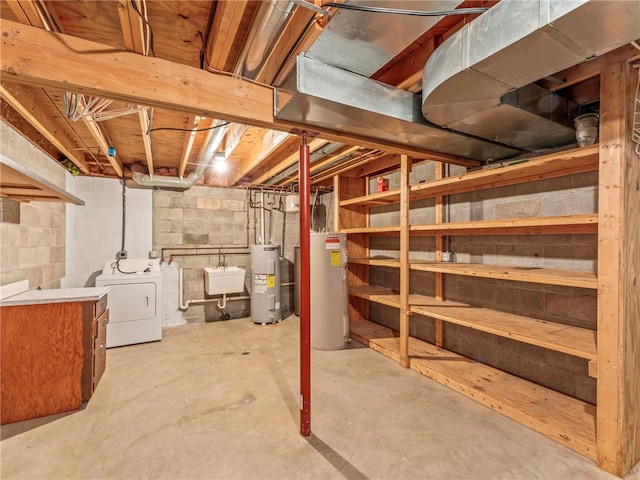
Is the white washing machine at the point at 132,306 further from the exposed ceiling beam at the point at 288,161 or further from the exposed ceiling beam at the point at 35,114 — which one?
the exposed ceiling beam at the point at 288,161

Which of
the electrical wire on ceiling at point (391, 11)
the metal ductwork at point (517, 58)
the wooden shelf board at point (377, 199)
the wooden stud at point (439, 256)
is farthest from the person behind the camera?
the wooden shelf board at point (377, 199)

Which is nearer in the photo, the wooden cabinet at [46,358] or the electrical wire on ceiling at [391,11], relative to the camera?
the electrical wire on ceiling at [391,11]

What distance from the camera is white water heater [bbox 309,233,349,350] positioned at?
11.0 ft

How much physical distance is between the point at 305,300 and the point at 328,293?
142 centimetres

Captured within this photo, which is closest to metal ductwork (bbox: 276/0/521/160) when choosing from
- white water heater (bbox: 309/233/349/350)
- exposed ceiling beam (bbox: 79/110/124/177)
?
white water heater (bbox: 309/233/349/350)

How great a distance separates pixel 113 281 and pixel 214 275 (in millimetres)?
1182

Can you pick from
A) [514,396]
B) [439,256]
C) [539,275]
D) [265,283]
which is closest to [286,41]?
[539,275]

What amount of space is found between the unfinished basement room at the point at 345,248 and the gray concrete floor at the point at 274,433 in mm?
16

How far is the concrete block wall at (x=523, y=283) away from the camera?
211 centimetres

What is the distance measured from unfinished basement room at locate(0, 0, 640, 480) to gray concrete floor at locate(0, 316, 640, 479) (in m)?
0.02

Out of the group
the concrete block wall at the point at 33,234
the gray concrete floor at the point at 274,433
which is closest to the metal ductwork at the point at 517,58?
the gray concrete floor at the point at 274,433

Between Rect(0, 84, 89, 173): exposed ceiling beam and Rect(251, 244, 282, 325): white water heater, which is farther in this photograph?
Rect(251, 244, 282, 325): white water heater

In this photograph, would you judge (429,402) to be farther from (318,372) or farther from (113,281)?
(113,281)

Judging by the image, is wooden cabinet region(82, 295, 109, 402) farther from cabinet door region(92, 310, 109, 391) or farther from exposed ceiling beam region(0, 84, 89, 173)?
exposed ceiling beam region(0, 84, 89, 173)
